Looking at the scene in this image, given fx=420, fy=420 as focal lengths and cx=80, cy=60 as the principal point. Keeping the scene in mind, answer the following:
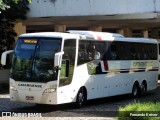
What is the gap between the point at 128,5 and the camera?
26.6m

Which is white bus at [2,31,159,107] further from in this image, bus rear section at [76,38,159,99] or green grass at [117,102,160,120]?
green grass at [117,102,160,120]

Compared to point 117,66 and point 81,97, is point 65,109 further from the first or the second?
point 117,66

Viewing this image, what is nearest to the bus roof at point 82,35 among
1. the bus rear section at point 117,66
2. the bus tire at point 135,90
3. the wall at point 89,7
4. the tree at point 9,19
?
the bus rear section at point 117,66

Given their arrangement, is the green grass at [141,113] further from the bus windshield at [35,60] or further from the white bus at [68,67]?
the bus windshield at [35,60]

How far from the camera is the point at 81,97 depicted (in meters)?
16.0

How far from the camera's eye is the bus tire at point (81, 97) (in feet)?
51.8

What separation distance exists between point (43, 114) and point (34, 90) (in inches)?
35.3

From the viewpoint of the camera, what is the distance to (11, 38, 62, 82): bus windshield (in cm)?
1453

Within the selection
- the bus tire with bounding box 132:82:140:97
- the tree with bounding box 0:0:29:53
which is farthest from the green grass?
the tree with bounding box 0:0:29:53

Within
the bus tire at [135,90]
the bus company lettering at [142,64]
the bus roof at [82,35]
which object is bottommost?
the bus tire at [135,90]

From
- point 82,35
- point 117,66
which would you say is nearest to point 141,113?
point 82,35

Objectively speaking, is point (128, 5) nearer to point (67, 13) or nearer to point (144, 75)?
point (67, 13)

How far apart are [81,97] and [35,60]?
8.42ft

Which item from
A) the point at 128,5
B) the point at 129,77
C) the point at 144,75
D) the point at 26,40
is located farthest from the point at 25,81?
the point at 128,5
